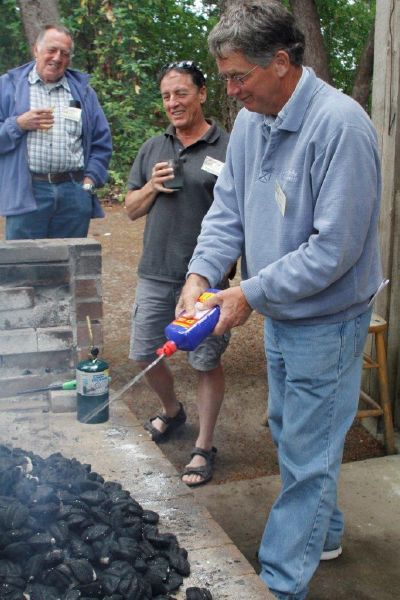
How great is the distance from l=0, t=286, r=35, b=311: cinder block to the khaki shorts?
721mm

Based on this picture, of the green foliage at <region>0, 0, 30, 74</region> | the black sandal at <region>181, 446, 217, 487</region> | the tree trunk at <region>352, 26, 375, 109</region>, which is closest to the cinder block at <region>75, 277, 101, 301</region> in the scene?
the black sandal at <region>181, 446, 217, 487</region>

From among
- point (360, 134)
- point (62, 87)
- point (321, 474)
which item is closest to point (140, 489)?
point (321, 474)

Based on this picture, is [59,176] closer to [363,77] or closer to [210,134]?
[210,134]

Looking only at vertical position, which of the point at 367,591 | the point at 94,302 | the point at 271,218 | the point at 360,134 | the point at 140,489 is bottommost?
the point at 367,591

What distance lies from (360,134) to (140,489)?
144 centimetres

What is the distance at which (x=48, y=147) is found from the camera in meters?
4.57

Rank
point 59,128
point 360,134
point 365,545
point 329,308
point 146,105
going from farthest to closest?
point 146,105 → point 59,128 → point 365,545 → point 329,308 → point 360,134

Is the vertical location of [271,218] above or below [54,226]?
above

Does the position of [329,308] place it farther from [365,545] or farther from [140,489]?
[365,545]

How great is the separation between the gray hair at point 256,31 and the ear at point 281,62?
0.05ft

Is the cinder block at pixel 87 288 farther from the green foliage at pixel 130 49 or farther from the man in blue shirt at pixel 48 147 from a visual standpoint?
the green foliage at pixel 130 49

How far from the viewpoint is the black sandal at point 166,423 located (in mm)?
4416

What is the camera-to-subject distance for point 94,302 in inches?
143

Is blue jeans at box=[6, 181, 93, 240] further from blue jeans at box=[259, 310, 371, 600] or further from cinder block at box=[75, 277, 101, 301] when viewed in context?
blue jeans at box=[259, 310, 371, 600]
